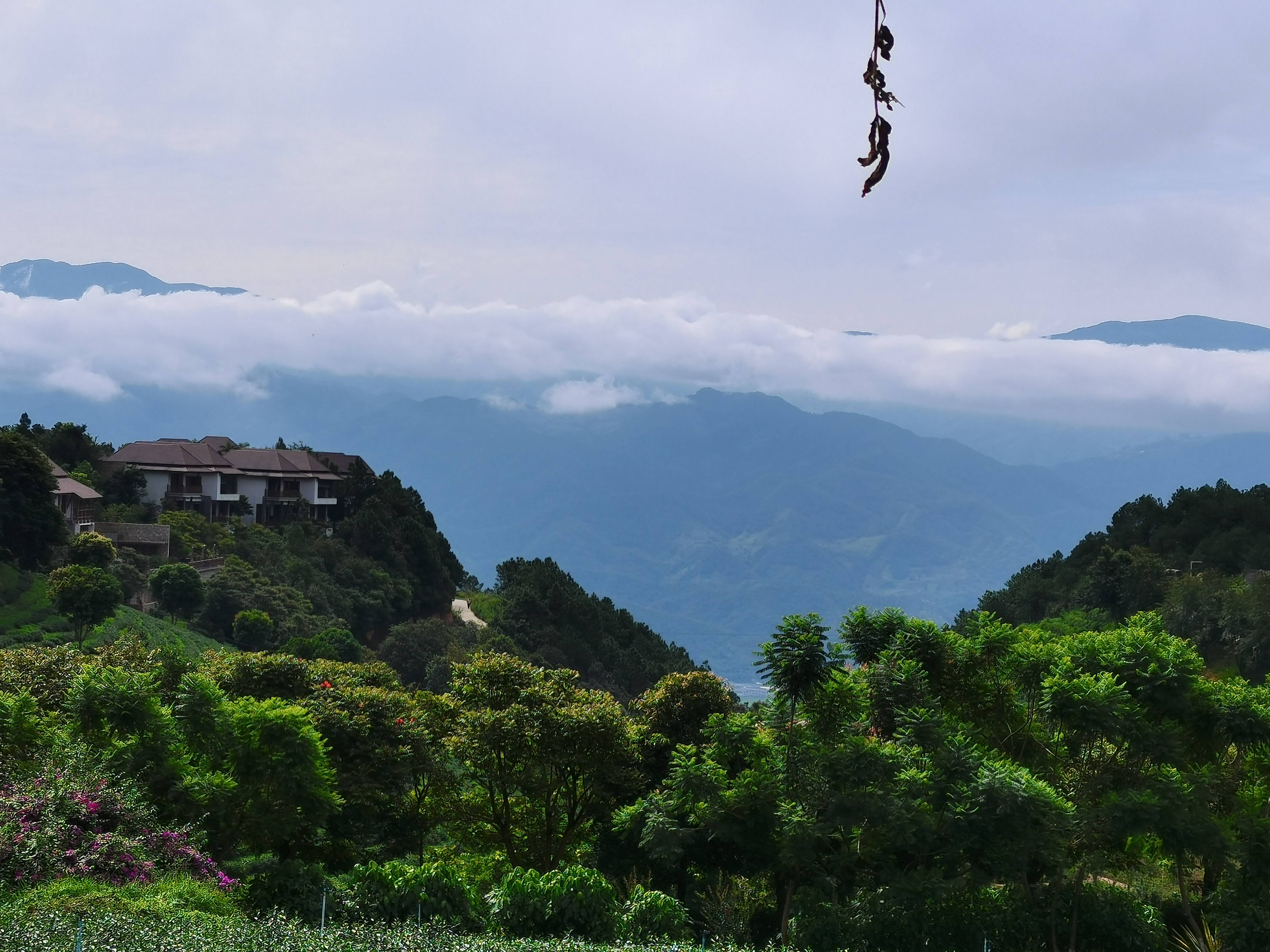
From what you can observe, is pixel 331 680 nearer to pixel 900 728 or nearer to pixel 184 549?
pixel 900 728

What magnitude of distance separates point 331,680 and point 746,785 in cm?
782

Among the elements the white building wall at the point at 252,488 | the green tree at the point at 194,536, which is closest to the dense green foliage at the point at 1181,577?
the green tree at the point at 194,536

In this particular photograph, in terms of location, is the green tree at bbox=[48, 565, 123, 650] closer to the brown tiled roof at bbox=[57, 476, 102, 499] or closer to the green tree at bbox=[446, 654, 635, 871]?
the brown tiled roof at bbox=[57, 476, 102, 499]

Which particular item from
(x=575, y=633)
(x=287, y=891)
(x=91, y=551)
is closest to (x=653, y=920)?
(x=287, y=891)

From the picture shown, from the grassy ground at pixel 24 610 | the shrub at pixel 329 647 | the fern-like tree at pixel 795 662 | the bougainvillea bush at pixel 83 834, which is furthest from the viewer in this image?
the shrub at pixel 329 647

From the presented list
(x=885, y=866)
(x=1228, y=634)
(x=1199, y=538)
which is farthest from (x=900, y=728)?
(x=1199, y=538)

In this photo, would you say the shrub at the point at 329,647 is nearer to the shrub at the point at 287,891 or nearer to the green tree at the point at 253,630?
the green tree at the point at 253,630

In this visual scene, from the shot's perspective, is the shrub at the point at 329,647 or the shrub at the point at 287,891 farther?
the shrub at the point at 329,647

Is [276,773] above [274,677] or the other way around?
the other way around

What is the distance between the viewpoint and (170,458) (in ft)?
207

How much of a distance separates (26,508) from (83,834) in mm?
31235

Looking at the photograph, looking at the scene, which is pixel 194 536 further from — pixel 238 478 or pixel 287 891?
pixel 287 891

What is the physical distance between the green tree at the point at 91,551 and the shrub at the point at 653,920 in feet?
103

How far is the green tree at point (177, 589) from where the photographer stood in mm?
44000
